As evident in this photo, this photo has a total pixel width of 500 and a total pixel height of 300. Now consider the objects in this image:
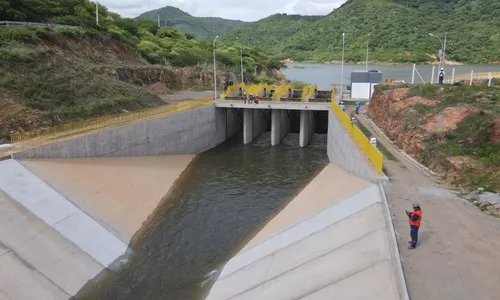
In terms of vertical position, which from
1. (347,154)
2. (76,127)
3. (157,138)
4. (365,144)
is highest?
(76,127)

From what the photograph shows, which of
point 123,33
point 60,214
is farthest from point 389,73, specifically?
point 60,214

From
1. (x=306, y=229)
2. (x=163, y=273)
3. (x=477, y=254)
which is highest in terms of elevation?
(x=477, y=254)

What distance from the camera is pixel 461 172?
1822 centimetres

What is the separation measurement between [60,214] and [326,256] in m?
11.8

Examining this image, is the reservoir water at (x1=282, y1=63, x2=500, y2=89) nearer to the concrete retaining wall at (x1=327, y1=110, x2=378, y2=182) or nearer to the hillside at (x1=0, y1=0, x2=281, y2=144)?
the hillside at (x1=0, y1=0, x2=281, y2=144)

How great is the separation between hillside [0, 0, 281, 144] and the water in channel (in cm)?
995

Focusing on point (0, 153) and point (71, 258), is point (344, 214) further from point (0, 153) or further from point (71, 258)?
point (0, 153)

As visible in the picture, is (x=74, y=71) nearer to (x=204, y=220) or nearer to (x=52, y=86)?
(x=52, y=86)

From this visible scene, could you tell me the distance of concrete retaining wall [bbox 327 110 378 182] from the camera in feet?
64.7

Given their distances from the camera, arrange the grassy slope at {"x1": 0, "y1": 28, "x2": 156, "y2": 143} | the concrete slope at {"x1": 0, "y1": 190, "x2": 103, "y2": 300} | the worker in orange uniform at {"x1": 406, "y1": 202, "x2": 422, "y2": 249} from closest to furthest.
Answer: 1. the worker in orange uniform at {"x1": 406, "y1": 202, "x2": 422, "y2": 249}
2. the concrete slope at {"x1": 0, "y1": 190, "x2": 103, "y2": 300}
3. the grassy slope at {"x1": 0, "y1": 28, "x2": 156, "y2": 143}

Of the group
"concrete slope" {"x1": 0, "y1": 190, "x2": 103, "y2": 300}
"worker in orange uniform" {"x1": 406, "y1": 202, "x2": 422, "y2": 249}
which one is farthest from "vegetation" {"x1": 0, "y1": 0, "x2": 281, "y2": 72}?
"worker in orange uniform" {"x1": 406, "y1": 202, "x2": 422, "y2": 249}

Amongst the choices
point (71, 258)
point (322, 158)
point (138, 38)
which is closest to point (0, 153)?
point (71, 258)

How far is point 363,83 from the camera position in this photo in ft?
149

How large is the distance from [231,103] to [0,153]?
22.8 meters
